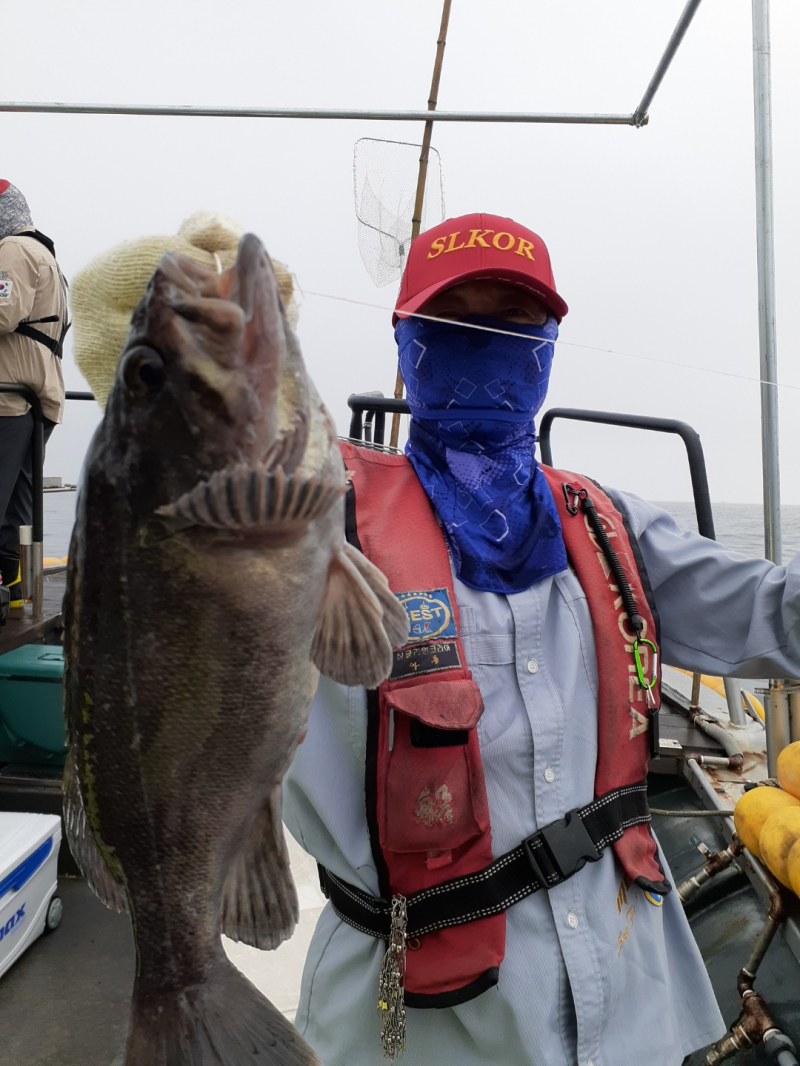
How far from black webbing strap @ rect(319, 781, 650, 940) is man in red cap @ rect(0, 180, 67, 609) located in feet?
11.7

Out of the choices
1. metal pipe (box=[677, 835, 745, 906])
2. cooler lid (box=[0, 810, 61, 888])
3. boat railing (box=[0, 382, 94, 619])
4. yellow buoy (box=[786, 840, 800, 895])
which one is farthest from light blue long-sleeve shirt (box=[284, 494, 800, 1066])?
boat railing (box=[0, 382, 94, 619])

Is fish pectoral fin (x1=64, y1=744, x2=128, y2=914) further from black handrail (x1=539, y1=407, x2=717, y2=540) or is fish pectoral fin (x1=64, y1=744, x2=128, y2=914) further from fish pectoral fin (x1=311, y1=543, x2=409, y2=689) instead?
black handrail (x1=539, y1=407, x2=717, y2=540)

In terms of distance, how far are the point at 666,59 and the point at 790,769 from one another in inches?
122

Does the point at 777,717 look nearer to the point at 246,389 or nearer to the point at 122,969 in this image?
the point at 246,389

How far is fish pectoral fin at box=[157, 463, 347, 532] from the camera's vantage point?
964 mm

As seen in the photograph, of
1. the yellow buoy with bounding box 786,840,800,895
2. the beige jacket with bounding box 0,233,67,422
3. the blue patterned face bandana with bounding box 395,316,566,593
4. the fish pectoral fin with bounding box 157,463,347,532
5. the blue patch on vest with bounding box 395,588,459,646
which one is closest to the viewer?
the fish pectoral fin with bounding box 157,463,347,532

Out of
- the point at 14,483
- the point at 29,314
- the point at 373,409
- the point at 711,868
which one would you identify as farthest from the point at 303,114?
the point at 711,868

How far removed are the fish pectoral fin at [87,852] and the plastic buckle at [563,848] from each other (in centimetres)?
87

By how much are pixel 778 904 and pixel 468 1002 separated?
4.92 ft

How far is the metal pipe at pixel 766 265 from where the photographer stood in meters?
2.80

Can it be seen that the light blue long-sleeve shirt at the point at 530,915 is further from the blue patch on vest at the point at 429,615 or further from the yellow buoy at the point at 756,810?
the yellow buoy at the point at 756,810

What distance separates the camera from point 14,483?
436 cm

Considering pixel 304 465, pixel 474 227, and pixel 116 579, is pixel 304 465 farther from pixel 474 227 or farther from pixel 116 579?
pixel 474 227

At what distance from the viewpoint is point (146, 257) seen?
1273 millimetres
